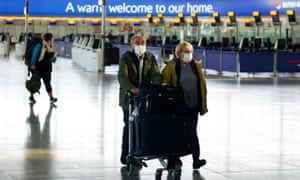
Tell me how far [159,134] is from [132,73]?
4.07 ft

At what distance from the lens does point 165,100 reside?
902 cm

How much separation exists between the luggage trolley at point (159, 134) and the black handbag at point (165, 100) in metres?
0.06

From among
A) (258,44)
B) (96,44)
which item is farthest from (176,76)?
(258,44)

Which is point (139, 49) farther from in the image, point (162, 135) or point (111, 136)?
point (111, 136)

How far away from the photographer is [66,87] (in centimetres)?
2430

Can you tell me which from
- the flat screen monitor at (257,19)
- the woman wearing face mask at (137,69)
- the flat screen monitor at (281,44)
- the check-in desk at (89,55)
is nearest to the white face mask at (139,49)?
the woman wearing face mask at (137,69)

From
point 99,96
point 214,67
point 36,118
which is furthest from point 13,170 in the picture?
point 214,67

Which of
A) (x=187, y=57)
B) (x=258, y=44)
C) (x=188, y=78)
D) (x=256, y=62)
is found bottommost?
(x=256, y=62)

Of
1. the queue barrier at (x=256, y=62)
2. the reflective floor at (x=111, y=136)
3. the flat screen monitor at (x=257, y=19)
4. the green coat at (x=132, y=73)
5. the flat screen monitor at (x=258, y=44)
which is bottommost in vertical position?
the reflective floor at (x=111, y=136)

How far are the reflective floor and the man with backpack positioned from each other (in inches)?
19.0

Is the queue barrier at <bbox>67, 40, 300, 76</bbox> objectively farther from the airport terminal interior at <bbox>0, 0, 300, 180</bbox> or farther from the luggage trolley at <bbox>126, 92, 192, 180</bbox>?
the luggage trolley at <bbox>126, 92, 192, 180</bbox>

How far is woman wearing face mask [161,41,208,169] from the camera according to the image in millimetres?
9773

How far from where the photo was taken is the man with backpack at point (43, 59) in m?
19.0

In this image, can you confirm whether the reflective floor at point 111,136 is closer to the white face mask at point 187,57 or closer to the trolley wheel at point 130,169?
the trolley wheel at point 130,169
